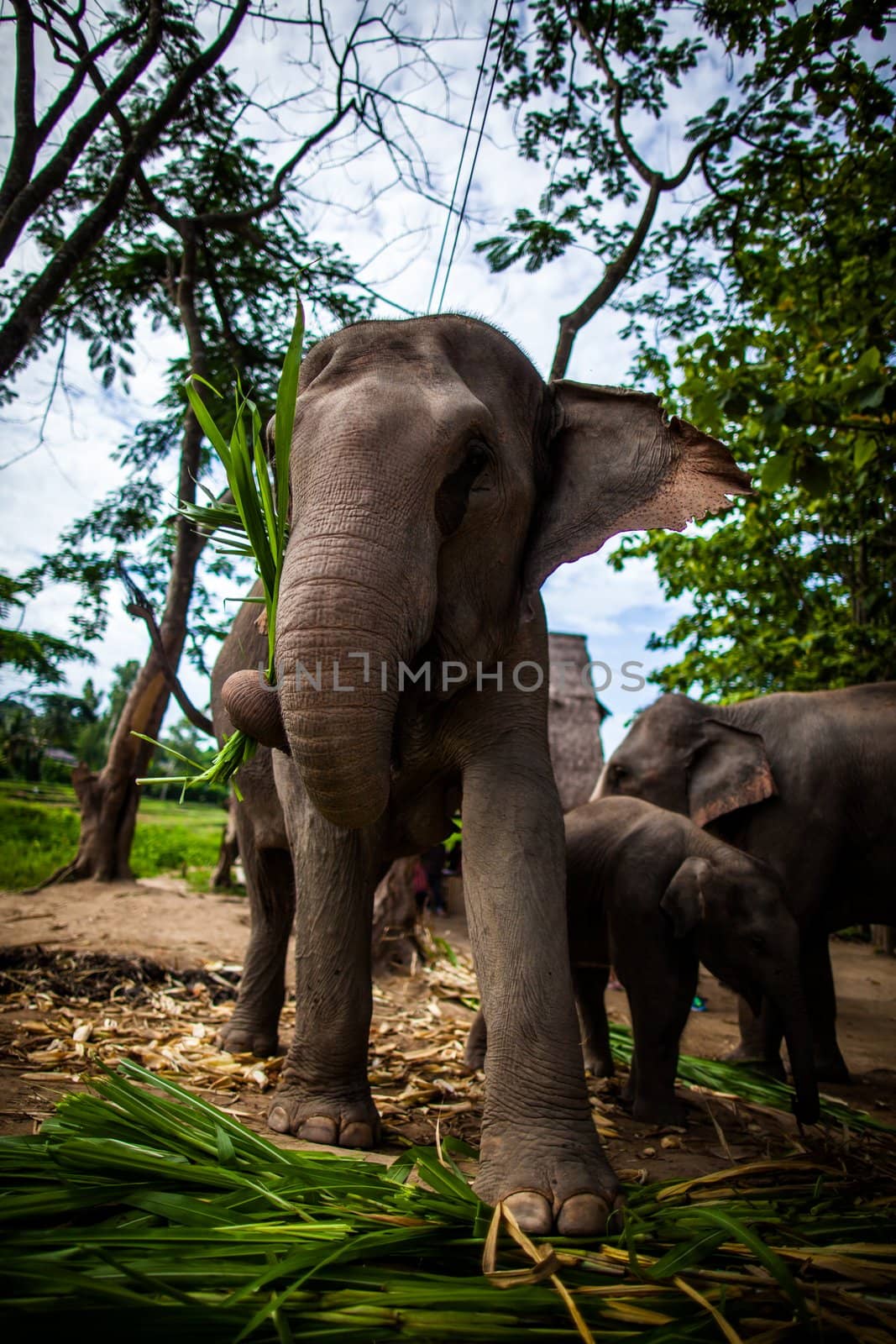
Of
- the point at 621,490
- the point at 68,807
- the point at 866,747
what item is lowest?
the point at 68,807

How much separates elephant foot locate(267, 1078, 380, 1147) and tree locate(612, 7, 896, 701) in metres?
3.47

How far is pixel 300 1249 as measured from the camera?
175 centimetres

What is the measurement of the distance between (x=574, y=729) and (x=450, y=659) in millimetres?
14167

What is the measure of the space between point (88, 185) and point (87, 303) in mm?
1233

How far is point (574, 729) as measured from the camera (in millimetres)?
16844

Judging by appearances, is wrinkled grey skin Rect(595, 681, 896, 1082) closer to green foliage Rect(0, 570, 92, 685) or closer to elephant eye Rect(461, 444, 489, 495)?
elephant eye Rect(461, 444, 489, 495)

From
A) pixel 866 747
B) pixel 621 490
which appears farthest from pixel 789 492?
pixel 621 490

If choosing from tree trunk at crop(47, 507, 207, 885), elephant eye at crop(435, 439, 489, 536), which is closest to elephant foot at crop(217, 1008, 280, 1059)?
elephant eye at crop(435, 439, 489, 536)

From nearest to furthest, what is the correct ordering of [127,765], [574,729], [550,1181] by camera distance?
[550,1181], [127,765], [574,729]

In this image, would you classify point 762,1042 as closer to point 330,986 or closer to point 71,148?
point 330,986

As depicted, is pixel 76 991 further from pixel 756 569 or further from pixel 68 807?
pixel 68 807

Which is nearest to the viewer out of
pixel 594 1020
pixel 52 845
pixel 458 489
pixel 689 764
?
pixel 458 489

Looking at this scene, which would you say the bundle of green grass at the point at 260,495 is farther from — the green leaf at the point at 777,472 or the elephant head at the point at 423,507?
the green leaf at the point at 777,472

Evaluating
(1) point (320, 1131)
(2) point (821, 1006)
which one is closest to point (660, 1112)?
(1) point (320, 1131)
